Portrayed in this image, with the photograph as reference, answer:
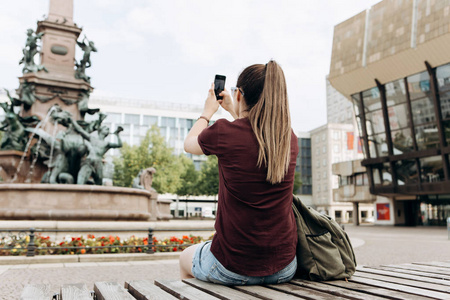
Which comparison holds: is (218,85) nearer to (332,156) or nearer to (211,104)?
(211,104)

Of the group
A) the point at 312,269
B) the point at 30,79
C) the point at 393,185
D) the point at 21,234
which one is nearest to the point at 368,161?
the point at 393,185

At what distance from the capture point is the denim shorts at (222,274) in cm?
254

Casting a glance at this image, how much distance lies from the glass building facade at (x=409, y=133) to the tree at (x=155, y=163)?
2054cm

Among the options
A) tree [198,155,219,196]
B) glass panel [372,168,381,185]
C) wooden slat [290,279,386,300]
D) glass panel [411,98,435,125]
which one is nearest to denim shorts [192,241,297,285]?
wooden slat [290,279,386,300]

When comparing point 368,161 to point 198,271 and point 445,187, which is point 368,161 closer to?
point 445,187

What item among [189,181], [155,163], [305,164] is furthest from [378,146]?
[305,164]

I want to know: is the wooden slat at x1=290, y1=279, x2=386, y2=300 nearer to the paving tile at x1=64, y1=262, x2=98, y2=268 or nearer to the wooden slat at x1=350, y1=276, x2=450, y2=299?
the wooden slat at x1=350, y1=276, x2=450, y2=299

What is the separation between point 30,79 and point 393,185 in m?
36.9

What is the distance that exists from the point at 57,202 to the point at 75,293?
36.2 ft

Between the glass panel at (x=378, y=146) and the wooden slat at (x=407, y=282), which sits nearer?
the wooden slat at (x=407, y=282)

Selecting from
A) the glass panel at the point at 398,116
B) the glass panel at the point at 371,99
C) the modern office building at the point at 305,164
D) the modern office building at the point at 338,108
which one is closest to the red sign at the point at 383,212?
the glass panel at the point at 398,116

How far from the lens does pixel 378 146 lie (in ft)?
146

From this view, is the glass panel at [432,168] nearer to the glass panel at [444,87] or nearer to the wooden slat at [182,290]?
the glass panel at [444,87]

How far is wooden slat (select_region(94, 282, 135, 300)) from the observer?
220 centimetres
